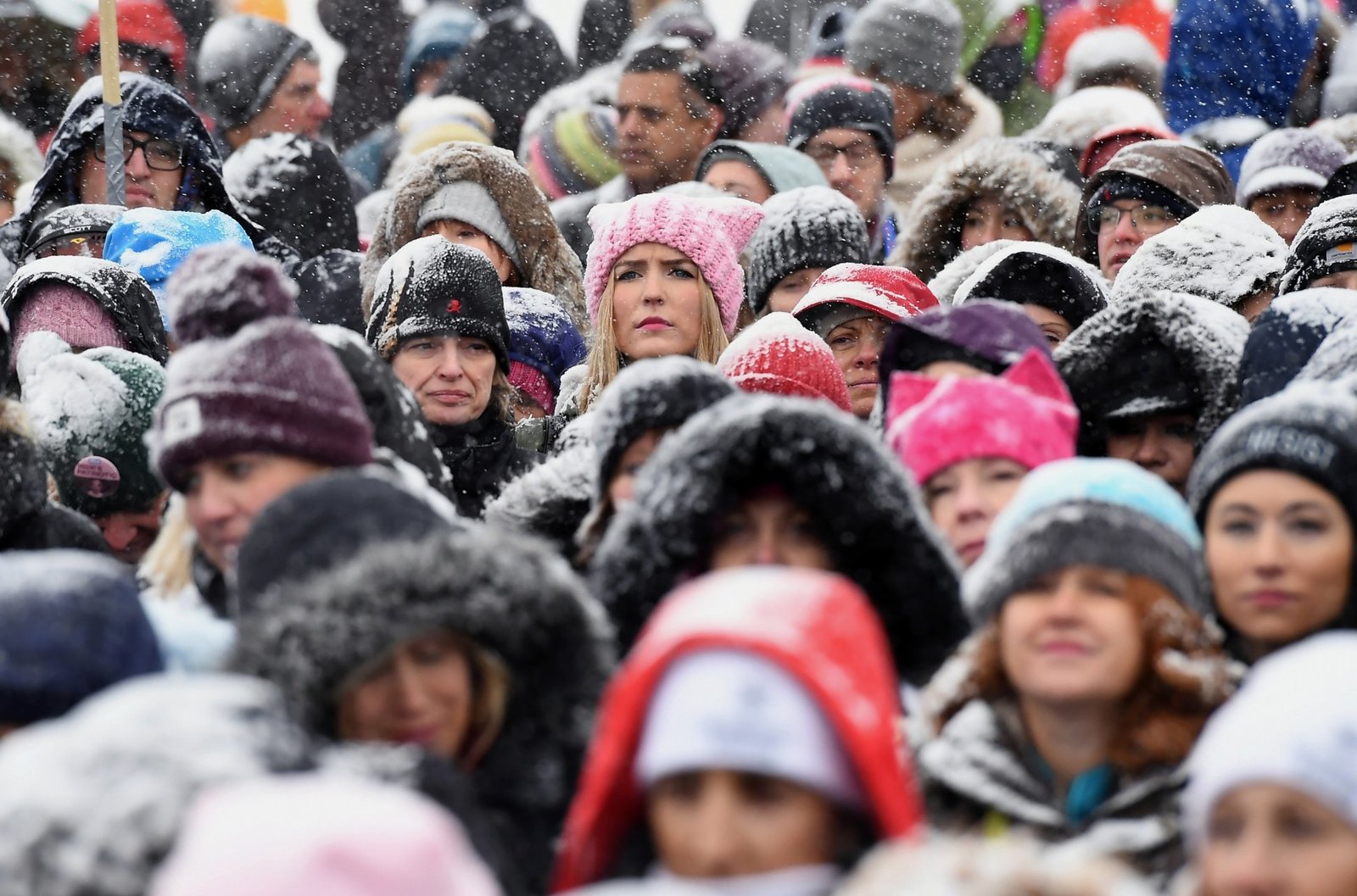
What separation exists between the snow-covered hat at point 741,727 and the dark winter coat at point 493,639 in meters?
0.48

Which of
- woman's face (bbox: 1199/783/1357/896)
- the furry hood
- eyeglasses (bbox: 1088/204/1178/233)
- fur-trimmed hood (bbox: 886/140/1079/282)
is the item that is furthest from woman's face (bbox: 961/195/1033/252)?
woman's face (bbox: 1199/783/1357/896)

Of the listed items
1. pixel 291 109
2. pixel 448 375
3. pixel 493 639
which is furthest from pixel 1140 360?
pixel 291 109

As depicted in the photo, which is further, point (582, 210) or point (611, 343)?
point (582, 210)

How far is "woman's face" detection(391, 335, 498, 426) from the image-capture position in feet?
20.7

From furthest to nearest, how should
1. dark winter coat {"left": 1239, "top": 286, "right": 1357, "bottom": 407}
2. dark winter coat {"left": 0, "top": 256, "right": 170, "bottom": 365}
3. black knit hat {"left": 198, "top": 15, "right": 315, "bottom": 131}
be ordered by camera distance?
black knit hat {"left": 198, "top": 15, "right": 315, "bottom": 131}, dark winter coat {"left": 0, "top": 256, "right": 170, "bottom": 365}, dark winter coat {"left": 1239, "top": 286, "right": 1357, "bottom": 407}

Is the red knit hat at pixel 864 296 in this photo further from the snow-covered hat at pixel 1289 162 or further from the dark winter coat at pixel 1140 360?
the snow-covered hat at pixel 1289 162

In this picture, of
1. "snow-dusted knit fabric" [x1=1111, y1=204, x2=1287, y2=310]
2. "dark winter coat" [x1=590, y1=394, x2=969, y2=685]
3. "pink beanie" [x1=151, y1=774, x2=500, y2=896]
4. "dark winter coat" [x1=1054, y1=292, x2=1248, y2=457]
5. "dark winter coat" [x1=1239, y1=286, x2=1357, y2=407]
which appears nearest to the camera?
"pink beanie" [x1=151, y1=774, x2=500, y2=896]

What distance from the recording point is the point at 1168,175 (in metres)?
7.81

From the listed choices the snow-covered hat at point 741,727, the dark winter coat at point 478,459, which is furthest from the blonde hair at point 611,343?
the snow-covered hat at point 741,727

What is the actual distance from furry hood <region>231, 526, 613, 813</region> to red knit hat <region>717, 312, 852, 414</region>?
6.79ft

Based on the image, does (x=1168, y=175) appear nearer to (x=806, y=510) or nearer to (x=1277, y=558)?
(x=1277, y=558)

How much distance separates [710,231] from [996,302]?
1.42 metres

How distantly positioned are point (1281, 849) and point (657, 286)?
3.73 metres

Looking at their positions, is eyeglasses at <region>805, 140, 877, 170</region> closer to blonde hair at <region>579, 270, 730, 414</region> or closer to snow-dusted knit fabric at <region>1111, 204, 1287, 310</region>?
snow-dusted knit fabric at <region>1111, 204, 1287, 310</region>
